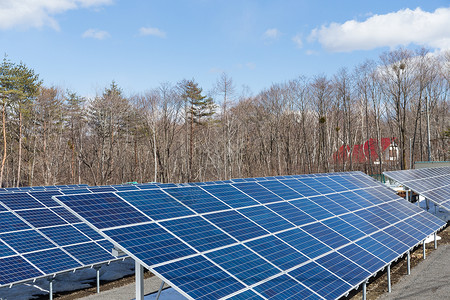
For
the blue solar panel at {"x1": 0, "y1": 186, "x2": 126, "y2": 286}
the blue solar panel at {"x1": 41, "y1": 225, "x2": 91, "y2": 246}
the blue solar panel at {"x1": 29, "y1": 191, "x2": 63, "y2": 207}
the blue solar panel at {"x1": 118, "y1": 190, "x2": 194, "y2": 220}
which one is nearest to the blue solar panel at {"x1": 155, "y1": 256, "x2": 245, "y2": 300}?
the blue solar panel at {"x1": 118, "y1": 190, "x2": 194, "y2": 220}

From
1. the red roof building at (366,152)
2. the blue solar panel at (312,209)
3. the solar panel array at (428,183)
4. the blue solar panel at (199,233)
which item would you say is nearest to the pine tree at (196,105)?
the red roof building at (366,152)

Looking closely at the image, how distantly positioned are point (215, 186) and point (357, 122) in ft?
207

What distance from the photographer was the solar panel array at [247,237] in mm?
6738

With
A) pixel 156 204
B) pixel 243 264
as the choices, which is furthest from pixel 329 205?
pixel 156 204

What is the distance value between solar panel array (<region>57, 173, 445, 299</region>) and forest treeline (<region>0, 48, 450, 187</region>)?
3616 cm

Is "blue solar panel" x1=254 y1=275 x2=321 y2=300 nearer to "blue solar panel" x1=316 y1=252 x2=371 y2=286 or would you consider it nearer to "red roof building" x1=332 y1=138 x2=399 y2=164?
"blue solar panel" x1=316 y1=252 x2=371 y2=286

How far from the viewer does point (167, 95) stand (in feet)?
175

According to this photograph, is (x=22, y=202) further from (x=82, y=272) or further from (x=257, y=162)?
(x=257, y=162)

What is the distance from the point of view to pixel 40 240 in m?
13.2

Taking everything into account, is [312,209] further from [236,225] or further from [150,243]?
[150,243]

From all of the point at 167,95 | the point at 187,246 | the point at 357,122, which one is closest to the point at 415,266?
the point at 187,246

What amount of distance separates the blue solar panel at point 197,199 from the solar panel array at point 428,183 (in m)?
13.6

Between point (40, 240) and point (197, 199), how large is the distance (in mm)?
6750

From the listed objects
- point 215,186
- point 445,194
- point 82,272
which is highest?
point 215,186
